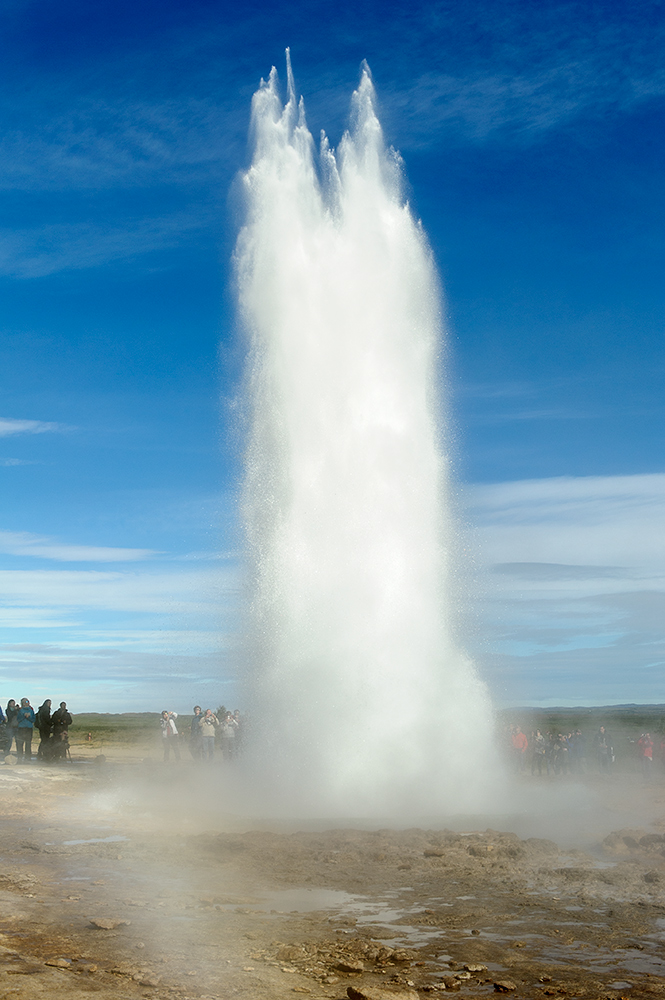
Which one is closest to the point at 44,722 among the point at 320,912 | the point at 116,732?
the point at 320,912

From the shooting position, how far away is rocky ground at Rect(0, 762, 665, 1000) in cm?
607

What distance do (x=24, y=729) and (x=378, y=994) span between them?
1831 centimetres

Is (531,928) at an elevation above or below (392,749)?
below

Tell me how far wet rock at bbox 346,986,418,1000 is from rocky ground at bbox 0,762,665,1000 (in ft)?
0.06

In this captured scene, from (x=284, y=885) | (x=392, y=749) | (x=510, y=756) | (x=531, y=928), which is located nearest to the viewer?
(x=531, y=928)

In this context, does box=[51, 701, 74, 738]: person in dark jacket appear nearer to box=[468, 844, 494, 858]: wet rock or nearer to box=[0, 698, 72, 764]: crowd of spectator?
box=[0, 698, 72, 764]: crowd of spectator

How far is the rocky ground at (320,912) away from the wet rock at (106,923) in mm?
19

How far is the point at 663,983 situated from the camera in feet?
19.8

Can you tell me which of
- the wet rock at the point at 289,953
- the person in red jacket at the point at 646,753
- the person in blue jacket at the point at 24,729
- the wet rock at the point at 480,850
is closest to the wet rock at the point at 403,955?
the wet rock at the point at 289,953

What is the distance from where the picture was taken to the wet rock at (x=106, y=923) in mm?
7297

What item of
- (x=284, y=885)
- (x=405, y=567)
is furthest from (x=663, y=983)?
(x=405, y=567)

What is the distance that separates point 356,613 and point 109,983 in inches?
423

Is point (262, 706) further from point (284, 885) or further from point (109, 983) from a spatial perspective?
point (109, 983)

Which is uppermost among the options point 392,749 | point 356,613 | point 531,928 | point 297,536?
point 297,536
